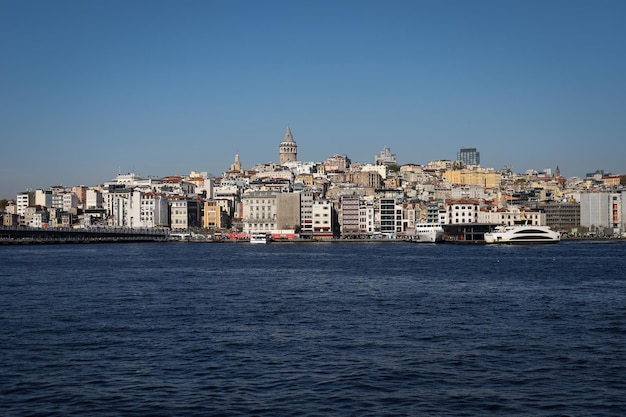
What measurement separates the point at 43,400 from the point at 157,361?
2908 mm

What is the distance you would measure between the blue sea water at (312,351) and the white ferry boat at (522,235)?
59490mm

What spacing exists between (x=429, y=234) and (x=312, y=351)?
273 feet

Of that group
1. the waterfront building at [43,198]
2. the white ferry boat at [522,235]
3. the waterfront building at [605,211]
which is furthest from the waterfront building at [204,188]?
the white ferry boat at [522,235]

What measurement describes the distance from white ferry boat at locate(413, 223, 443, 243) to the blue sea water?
68.2m

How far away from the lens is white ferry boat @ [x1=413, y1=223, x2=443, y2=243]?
98.6 m

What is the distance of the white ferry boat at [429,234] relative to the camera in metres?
98.6

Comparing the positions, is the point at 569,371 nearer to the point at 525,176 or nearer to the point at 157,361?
the point at 157,361

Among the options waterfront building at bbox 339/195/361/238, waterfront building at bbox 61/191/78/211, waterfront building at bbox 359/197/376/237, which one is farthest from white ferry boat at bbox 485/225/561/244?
waterfront building at bbox 61/191/78/211

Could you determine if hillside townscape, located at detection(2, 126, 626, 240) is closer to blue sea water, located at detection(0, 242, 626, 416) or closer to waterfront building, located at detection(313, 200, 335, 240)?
waterfront building, located at detection(313, 200, 335, 240)

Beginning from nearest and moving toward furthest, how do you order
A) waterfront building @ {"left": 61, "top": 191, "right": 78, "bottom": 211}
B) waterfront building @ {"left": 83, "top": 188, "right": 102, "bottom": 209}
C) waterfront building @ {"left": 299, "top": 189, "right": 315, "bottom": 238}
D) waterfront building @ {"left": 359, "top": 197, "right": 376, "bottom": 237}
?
1. waterfront building @ {"left": 299, "top": 189, "right": 315, "bottom": 238}
2. waterfront building @ {"left": 359, "top": 197, "right": 376, "bottom": 237}
3. waterfront building @ {"left": 83, "top": 188, "right": 102, "bottom": 209}
4. waterfront building @ {"left": 61, "top": 191, "right": 78, "bottom": 211}

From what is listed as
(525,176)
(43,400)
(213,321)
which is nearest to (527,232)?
(213,321)

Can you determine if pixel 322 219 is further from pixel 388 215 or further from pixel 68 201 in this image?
pixel 68 201

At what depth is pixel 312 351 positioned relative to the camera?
16719mm

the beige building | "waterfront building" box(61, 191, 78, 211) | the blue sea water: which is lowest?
the blue sea water
